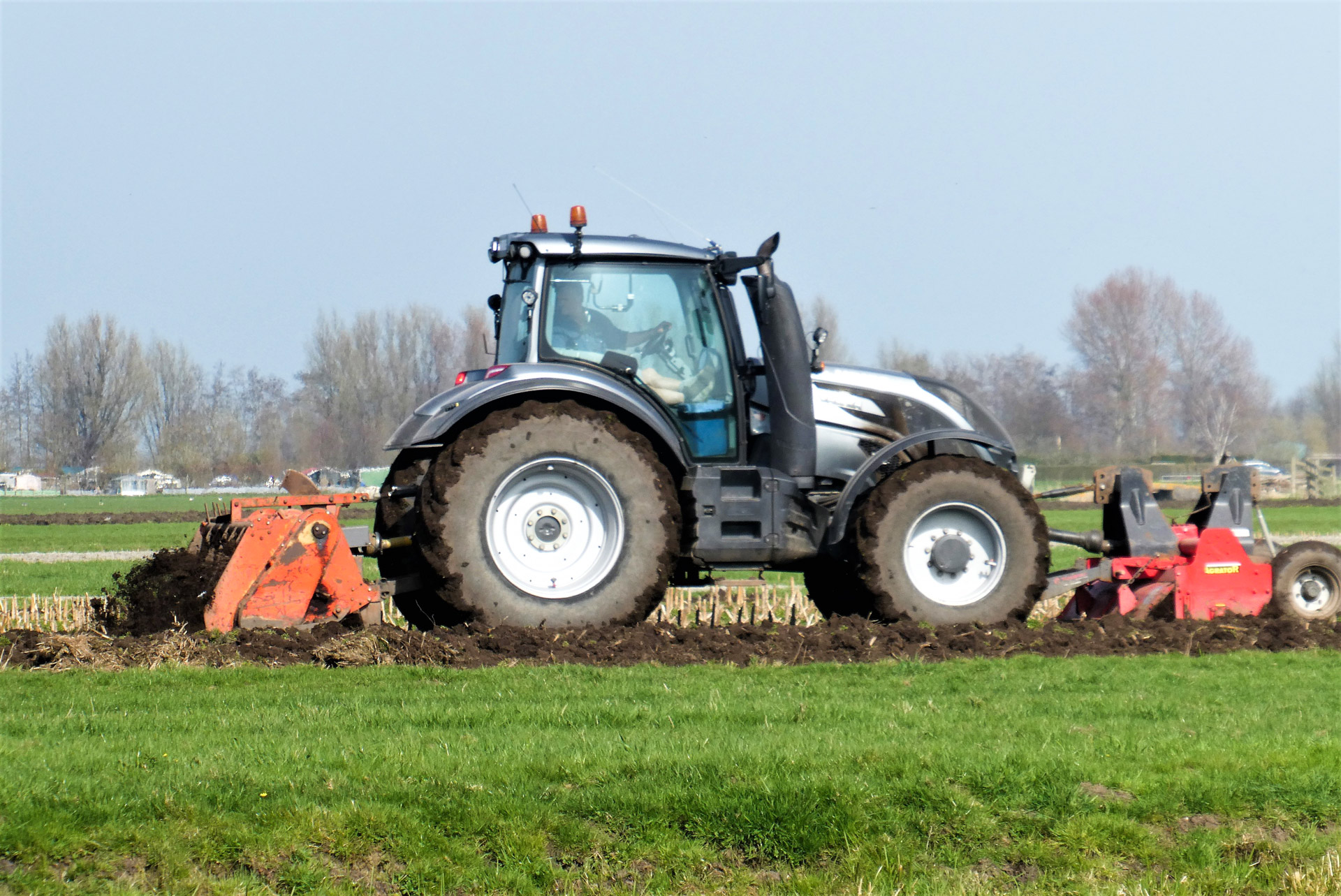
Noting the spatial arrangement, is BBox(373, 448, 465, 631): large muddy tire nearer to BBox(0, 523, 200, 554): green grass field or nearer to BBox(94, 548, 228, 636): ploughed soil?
BBox(94, 548, 228, 636): ploughed soil

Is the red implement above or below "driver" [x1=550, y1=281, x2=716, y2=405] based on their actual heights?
below

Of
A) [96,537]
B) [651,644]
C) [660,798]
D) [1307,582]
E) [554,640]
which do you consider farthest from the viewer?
[96,537]

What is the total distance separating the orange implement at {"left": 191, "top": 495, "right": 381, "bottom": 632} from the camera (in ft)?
26.5

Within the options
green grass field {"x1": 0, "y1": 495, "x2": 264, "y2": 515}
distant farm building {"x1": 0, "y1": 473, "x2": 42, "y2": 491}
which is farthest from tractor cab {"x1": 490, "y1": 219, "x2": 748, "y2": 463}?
distant farm building {"x1": 0, "y1": 473, "x2": 42, "y2": 491}

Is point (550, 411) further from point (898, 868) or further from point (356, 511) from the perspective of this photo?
point (356, 511)

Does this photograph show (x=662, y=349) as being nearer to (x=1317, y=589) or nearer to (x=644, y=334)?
(x=644, y=334)

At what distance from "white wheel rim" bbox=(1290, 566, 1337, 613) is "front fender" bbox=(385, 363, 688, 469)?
5219 millimetres

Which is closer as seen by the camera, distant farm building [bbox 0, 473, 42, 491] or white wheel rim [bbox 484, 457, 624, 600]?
white wheel rim [bbox 484, 457, 624, 600]

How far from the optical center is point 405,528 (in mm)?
8969

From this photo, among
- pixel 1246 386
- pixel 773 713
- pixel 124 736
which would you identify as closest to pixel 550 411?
pixel 773 713

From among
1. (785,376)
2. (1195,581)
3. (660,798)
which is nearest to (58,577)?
(785,376)

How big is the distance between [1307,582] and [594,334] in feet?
19.8

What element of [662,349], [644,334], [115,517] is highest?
[644,334]

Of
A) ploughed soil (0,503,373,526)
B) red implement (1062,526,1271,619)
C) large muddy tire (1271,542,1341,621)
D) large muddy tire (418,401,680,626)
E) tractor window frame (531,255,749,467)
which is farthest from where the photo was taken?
ploughed soil (0,503,373,526)
